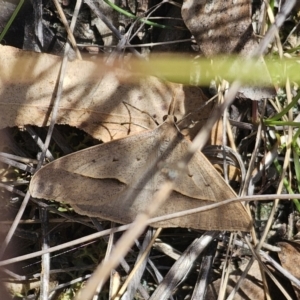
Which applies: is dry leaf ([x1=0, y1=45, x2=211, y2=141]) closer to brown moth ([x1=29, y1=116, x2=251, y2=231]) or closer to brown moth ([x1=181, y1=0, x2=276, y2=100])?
brown moth ([x1=29, y1=116, x2=251, y2=231])

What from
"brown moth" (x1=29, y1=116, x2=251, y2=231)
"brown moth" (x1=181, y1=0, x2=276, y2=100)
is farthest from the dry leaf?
"brown moth" (x1=181, y1=0, x2=276, y2=100)

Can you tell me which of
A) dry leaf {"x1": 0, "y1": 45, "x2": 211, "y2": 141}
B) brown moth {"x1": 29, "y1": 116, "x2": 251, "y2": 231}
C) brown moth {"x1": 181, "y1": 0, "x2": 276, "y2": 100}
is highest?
brown moth {"x1": 181, "y1": 0, "x2": 276, "y2": 100}

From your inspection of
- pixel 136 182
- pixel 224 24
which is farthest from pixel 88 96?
pixel 224 24

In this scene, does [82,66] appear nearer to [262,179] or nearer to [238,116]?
[238,116]

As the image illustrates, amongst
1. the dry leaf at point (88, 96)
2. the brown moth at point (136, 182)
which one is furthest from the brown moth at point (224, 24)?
the brown moth at point (136, 182)

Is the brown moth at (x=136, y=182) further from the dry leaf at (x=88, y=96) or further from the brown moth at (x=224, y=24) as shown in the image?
the brown moth at (x=224, y=24)

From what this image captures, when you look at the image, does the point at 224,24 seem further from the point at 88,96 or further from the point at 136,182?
the point at 136,182

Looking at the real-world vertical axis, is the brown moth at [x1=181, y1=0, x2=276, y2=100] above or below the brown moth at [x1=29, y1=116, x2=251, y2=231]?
above
